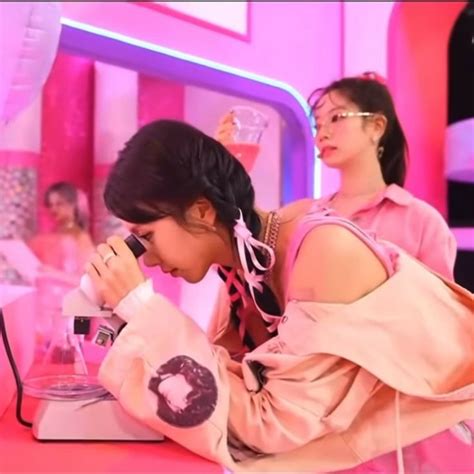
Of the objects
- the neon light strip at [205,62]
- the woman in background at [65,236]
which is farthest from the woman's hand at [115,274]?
the woman in background at [65,236]

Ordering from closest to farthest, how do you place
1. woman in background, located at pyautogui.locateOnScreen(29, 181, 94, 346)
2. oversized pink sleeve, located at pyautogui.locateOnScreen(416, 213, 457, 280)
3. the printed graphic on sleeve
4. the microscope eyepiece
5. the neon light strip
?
the printed graphic on sleeve, the microscope eyepiece, oversized pink sleeve, located at pyautogui.locateOnScreen(416, 213, 457, 280), the neon light strip, woman in background, located at pyautogui.locateOnScreen(29, 181, 94, 346)

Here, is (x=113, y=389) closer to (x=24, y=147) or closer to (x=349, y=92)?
(x=349, y=92)

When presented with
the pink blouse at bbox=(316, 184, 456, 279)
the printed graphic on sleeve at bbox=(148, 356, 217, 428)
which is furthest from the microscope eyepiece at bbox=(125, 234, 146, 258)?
the pink blouse at bbox=(316, 184, 456, 279)

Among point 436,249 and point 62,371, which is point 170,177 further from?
point 436,249

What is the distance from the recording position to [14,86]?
83cm

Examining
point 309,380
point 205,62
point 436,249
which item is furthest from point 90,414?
point 205,62

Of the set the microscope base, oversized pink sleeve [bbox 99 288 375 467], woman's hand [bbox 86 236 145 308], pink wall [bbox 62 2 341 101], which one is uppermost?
pink wall [bbox 62 2 341 101]

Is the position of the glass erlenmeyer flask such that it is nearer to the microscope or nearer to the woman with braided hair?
the microscope

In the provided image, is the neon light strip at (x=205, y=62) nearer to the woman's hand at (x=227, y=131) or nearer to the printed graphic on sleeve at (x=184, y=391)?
the woman's hand at (x=227, y=131)

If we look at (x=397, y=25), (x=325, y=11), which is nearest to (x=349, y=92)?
(x=325, y=11)

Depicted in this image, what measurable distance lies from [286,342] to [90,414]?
0.24m

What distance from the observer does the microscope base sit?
30.4 inches

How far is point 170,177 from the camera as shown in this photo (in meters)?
0.79

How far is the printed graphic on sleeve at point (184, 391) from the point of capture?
0.70m
